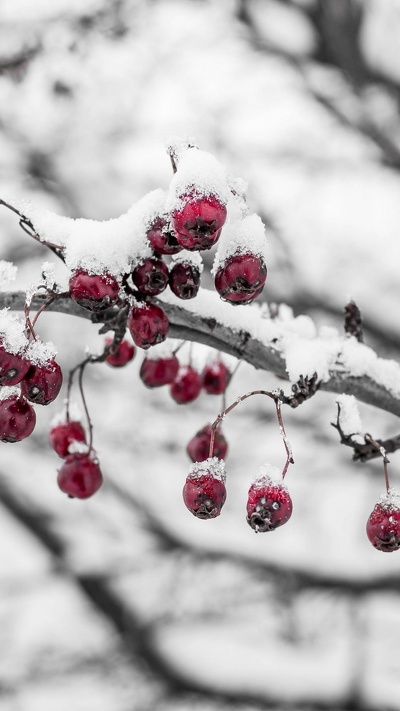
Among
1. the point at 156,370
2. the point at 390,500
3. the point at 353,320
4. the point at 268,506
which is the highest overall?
the point at 353,320

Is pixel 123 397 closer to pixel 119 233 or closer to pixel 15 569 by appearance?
pixel 15 569

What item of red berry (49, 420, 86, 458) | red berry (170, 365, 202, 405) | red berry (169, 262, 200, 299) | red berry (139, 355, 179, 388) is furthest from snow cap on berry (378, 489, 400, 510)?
red berry (49, 420, 86, 458)

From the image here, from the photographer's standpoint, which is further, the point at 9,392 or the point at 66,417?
the point at 66,417

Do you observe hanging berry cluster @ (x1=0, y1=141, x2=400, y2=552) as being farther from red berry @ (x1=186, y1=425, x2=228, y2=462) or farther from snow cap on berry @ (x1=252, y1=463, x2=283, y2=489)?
red berry @ (x1=186, y1=425, x2=228, y2=462)

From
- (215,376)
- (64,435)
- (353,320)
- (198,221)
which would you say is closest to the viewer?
(198,221)

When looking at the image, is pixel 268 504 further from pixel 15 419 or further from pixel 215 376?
pixel 215 376

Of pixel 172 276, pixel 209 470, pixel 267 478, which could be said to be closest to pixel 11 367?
pixel 172 276
